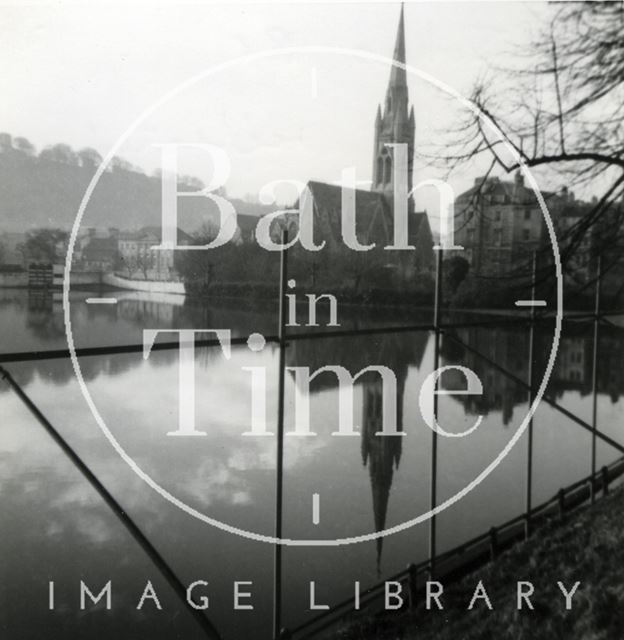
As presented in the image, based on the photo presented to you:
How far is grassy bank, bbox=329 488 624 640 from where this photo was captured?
2803mm

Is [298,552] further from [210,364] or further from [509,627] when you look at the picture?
[210,364]

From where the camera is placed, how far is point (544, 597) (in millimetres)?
3201

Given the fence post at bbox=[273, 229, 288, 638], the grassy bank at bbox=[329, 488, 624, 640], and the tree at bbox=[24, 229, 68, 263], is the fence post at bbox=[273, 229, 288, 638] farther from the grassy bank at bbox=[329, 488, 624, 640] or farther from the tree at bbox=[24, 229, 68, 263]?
the tree at bbox=[24, 229, 68, 263]

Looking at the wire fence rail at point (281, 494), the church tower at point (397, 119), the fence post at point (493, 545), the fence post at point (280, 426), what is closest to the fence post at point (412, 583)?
the wire fence rail at point (281, 494)

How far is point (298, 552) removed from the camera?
288 inches

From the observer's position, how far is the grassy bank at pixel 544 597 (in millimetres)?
2803

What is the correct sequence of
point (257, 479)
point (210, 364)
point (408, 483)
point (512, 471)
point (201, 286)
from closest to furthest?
point (201, 286), point (257, 479), point (512, 471), point (408, 483), point (210, 364)

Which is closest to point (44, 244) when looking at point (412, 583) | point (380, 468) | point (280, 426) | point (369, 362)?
point (280, 426)

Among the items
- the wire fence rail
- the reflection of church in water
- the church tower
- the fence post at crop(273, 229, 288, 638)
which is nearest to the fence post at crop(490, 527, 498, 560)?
the wire fence rail

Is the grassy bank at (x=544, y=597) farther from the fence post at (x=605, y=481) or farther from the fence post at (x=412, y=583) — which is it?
the fence post at (x=605, y=481)

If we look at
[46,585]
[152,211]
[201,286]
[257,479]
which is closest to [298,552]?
[257,479]

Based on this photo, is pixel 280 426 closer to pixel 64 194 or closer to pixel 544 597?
pixel 544 597

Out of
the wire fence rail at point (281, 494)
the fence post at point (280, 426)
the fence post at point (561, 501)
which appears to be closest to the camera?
the wire fence rail at point (281, 494)

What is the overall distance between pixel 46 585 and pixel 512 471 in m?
6.60
